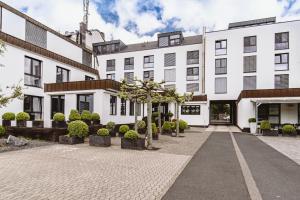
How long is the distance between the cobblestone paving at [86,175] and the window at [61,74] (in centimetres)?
1385

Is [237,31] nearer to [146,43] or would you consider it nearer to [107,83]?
[146,43]

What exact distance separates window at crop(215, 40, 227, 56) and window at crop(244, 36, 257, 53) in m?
2.56

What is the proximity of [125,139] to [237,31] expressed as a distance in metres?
24.4

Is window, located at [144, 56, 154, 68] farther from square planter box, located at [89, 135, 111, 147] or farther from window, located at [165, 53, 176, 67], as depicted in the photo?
square planter box, located at [89, 135, 111, 147]

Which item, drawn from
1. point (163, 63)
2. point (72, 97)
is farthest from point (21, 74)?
point (163, 63)

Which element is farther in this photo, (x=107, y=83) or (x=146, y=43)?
(x=146, y=43)

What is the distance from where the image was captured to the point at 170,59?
1305 inches

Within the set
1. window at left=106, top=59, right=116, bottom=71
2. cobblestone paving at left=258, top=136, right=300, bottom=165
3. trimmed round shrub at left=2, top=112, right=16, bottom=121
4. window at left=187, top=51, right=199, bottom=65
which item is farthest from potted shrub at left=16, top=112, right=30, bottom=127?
window at left=187, top=51, right=199, bottom=65

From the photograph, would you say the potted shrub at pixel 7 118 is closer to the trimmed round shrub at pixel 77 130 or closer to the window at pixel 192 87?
the trimmed round shrub at pixel 77 130

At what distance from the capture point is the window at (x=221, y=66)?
2898 cm

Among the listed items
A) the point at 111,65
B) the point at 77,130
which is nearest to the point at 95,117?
the point at 77,130

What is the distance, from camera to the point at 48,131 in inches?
486

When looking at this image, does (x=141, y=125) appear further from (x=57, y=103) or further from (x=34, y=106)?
(x=34, y=106)

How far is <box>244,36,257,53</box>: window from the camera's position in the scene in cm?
2764
